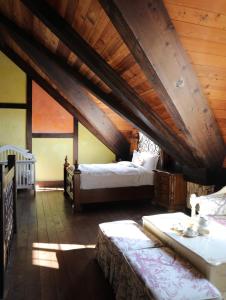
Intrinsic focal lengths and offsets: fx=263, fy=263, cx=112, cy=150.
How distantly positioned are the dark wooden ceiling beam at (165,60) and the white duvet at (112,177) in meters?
1.68

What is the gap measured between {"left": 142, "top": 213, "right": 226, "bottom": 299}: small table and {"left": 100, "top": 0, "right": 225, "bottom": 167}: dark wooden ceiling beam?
1.07 meters

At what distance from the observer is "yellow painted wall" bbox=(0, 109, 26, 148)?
20.0ft

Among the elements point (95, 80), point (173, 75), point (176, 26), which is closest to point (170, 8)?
point (176, 26)

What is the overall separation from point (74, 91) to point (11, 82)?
2153 millimetres

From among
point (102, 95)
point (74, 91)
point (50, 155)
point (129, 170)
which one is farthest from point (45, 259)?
point (50, 155)

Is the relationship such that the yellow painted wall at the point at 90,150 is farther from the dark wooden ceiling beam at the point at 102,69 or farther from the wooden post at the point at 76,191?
the dark wooden ceiling beam at the point at 102,69

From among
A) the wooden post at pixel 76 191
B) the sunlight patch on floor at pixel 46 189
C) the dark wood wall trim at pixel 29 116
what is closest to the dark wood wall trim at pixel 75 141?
the sunlight patch on floor at pixel 46 189

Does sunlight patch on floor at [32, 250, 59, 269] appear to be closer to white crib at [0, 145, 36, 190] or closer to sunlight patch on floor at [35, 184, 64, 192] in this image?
white crib at [0, 145, 36, 190]

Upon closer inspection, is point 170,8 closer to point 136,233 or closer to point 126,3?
point 126,3

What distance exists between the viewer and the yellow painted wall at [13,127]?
6.09 m

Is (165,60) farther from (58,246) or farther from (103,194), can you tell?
(103,194)

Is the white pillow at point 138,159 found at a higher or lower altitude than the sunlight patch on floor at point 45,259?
higher

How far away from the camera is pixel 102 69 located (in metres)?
3.20

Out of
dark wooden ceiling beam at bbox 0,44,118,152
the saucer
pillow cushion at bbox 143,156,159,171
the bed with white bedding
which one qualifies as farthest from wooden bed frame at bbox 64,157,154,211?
the saucer
